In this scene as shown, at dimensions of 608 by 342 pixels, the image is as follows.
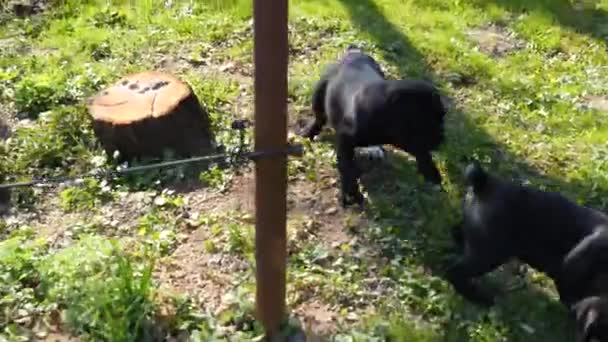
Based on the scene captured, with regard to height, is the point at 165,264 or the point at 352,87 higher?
the point at 352,87

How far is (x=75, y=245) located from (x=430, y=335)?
87.1 inches

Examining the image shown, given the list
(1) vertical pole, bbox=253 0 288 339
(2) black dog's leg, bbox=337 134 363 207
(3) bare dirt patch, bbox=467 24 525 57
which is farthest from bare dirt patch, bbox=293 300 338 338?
(3) bare dirt patch, bbox=467 24 525 57

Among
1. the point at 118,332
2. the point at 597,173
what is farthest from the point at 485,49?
the point at 118,332

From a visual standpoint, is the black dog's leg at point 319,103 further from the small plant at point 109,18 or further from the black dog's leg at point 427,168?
the small plant at point 109,18

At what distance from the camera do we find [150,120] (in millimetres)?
6172

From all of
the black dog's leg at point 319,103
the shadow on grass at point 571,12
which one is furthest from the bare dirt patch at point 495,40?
the black dog's leg at point 319,103

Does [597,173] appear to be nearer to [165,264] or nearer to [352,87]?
[352,87]

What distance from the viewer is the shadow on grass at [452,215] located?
489 cm

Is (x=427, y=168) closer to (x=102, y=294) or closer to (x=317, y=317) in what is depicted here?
(x=317, y=317)

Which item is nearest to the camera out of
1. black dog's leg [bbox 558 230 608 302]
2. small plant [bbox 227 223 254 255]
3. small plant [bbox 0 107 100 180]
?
black dog's leg [bbox 558 230 608 302]

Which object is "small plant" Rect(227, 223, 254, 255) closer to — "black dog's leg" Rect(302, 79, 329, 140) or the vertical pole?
the vertical pole

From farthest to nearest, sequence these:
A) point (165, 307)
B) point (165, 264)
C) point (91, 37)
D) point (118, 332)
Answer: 1. point (91, 37)
2. point (165, 264)
3. point (165, 307)
4. point (118, 332)

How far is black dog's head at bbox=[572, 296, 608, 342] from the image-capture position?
4.37 m

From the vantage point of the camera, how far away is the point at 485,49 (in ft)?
27.8
